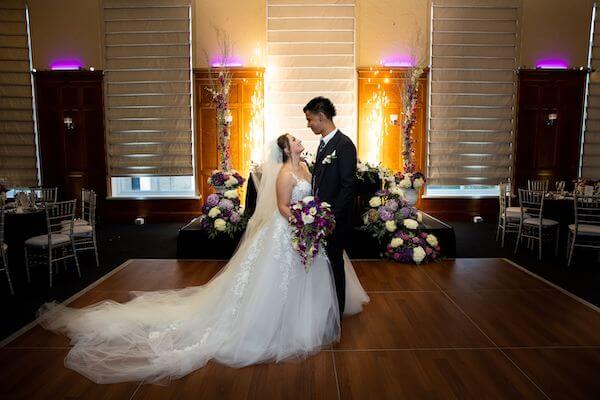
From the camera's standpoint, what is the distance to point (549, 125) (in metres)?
9.20

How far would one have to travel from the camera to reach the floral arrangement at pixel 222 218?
5922 mm

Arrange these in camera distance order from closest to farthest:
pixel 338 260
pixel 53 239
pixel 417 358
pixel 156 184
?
1. pixel 417 358
2. pixel 338 260
3. pixel 53 239
4. pixel 156 184

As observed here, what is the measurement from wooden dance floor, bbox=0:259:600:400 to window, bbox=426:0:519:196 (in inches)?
189

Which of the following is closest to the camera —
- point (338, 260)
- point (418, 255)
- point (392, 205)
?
point (338, 260)

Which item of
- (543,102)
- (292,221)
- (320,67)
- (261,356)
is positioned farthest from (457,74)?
(261,356)

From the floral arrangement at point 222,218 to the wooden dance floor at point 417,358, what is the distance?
133cm

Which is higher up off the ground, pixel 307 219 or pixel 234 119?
pixel 234 119

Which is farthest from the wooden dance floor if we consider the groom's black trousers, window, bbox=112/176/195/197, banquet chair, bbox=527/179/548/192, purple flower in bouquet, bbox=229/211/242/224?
window, bbox=112/176/195/197

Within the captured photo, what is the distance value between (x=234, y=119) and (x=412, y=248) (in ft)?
15.7

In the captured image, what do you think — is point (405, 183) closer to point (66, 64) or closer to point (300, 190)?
point (300, 190)

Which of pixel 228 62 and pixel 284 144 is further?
pixel 228 62

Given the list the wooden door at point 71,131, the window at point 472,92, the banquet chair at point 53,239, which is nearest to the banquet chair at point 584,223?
the window at point 472,92

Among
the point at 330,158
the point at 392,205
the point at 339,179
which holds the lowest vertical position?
the point at 392,205

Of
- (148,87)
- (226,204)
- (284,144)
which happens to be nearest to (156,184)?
(148,87)
